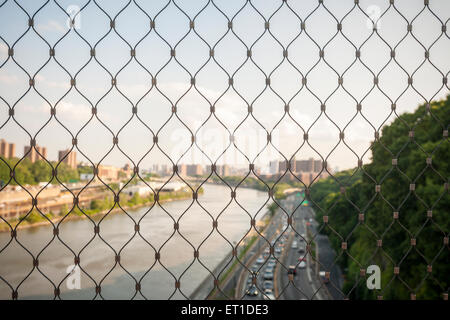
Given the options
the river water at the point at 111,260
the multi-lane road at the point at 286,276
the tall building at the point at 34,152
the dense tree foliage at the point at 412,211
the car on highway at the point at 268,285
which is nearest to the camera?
the tall building at the point at 34,152

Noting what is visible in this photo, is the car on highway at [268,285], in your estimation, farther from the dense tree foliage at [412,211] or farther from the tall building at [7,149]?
the tall building at [7,149]

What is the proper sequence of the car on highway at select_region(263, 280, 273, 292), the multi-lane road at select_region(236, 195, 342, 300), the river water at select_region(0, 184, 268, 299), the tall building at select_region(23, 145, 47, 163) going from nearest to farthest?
the tall building at select_region(23, 145, 47, 163), the river water at select_region(0, 184, 268, 299), the multi-lane road at select_region(236, 195, 342, 300), the car on highway at select_region(263, 280, 273, 292)

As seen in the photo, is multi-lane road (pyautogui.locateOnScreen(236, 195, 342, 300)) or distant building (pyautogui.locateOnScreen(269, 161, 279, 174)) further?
multi-lane road (pyautogui.locateOnScreen(236, 195, 342, 300))

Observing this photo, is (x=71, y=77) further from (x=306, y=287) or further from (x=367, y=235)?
(x=306, y=287)

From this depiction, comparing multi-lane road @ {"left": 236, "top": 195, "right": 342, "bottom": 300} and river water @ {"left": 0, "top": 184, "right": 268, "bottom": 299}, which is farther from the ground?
river water @ {"left": 0, "top": 184, "right": 268, "bottom": 299}

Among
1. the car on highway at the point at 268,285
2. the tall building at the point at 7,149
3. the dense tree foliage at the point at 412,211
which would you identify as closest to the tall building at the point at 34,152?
the tall building at the point at 7,149

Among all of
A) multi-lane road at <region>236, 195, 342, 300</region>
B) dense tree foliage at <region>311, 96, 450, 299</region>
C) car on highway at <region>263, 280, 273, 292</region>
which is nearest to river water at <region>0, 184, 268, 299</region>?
multi-lane road at <region>236, 195, 342, 300</region>

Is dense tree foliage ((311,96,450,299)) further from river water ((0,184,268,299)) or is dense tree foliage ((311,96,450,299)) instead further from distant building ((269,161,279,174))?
river water ((0,184,268,299))

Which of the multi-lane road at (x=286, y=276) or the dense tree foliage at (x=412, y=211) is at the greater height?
the dense tree foliage at (x=412, y=211)

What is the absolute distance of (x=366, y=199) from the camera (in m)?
7.61

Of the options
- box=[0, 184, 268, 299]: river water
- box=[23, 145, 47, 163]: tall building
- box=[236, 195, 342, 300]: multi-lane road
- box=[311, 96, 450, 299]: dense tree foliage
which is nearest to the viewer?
box=[23, 145, 47, 163]: tall building

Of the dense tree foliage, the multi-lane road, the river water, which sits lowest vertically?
the multi-lane road

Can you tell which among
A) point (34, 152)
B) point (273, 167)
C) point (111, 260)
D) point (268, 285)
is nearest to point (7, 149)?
point (34, 152)
